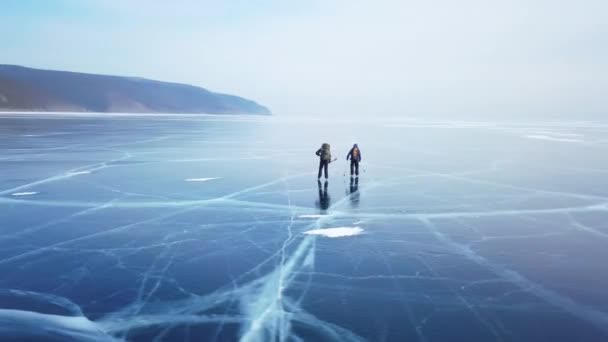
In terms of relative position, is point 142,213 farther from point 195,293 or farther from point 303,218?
point 195,293

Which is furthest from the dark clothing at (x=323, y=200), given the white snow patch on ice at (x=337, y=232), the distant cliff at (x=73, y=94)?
the distant cliff at (x=73, y=94)

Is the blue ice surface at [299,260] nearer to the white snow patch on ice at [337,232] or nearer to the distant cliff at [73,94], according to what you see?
the white snow patch on ice at [337,232]

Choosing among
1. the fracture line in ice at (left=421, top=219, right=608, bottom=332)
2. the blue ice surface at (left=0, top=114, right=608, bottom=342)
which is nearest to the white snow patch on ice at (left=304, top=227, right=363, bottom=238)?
the blue ice surface at (left=0, top=114, right=608, bottom=342)

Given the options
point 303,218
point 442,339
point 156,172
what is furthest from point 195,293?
point 156,172

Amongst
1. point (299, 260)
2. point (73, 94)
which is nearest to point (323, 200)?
point (299, 260)

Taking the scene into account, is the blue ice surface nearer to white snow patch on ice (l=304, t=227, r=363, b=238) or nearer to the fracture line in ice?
the fracture line in ice

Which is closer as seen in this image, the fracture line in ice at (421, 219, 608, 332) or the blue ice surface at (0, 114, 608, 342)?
the blue ice surface at (0, 114, 608, 342)

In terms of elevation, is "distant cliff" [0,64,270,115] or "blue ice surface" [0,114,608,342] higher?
"distant cliff" [0,64,270,115]
